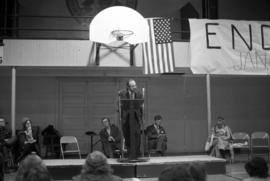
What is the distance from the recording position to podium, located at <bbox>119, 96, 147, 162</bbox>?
290 inches

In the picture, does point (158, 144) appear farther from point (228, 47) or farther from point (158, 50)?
point (228, 47)

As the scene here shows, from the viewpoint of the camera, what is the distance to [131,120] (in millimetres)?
7406

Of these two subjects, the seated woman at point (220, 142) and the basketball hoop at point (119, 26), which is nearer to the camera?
the basketball hoop at point (119, 26)

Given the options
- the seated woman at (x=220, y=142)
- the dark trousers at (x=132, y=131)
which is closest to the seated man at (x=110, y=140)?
the dark trousers at (x=132, y=131)

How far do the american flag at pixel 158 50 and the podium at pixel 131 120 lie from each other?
1553 mm

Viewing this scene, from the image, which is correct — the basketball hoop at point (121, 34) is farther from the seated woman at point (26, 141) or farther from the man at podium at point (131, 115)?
the seated woman at point (26, 141)

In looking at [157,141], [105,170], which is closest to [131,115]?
[157,141]

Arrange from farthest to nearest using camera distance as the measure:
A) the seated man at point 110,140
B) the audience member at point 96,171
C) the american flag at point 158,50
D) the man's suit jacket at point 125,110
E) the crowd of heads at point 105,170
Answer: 1. the seated man at point 110,140
2. the american flag at point 158,50
3. the man's suit jacket at point 125,110
4. the audience member at point 96,171
5. the crowd of heads at point 105,170

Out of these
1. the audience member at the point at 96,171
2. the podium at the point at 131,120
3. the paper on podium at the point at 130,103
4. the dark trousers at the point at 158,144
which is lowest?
the dark trousers at the point at 158,144

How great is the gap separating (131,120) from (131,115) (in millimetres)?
98

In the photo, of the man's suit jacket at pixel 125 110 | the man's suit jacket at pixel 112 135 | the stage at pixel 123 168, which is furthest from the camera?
the man's suit jacket at pixel 112 135

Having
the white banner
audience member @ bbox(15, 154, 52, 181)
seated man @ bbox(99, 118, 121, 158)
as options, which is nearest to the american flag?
the white banner

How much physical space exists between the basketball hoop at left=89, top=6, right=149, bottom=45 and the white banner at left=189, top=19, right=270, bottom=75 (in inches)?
59.6

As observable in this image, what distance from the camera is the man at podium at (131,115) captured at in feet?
24.2
